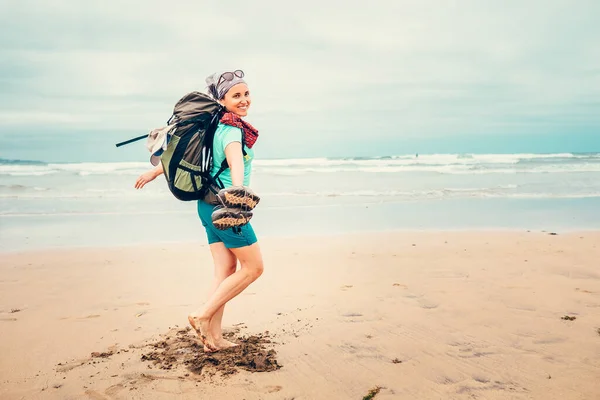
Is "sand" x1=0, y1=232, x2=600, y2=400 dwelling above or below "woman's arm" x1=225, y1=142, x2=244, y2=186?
below

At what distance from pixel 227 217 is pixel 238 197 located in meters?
0.14

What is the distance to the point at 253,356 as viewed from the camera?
12.6 feet

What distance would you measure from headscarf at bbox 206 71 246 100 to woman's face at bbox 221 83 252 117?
3 centimetres

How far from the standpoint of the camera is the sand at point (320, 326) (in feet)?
11.2

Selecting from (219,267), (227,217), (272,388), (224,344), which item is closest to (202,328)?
(224,344)

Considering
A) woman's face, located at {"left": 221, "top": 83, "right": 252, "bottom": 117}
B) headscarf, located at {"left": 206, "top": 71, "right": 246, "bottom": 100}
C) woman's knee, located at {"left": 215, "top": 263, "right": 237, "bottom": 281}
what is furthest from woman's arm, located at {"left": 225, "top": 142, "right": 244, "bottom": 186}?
woman's knee, located at {"left": 215, "top": 263, "right": 237, "bottom": 281}

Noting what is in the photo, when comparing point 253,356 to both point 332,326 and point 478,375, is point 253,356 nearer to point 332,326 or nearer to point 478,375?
point 332,326

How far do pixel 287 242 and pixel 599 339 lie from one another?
5.53 meters

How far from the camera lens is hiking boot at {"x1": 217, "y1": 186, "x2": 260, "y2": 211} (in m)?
3.12

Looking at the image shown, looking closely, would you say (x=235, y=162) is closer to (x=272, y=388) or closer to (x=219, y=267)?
(x=219, y=267)

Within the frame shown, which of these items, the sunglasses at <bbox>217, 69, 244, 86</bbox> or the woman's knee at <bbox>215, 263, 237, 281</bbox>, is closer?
the sunglasses at <bbox>217, 69, 244, 86</bbox>

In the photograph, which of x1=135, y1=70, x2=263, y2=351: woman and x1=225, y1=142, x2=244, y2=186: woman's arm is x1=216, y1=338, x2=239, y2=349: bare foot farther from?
x1=225, y1=142, x2=244, y2=186: woman's arm

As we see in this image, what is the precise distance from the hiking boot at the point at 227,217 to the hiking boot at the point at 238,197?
3 centimetres

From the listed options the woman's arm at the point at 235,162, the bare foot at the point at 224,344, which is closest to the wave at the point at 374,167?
the bare foot at the point at 224,344
